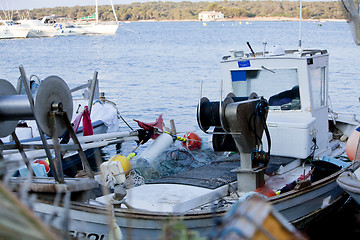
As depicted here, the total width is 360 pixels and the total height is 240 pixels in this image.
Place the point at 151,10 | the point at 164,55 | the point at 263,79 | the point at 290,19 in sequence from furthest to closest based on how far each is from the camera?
the point at 151,10 < the point at 290,19 < the point at 164,55 < the point at 263,79

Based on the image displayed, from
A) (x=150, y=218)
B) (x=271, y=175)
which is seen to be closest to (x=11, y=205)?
(x=150, y=218)

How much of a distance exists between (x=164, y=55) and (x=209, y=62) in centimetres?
827

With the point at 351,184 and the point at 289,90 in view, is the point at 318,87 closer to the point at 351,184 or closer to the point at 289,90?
the point at 289,90

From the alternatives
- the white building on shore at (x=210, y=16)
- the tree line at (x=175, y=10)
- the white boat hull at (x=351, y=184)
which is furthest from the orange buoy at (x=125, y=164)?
the white building on shore at (x=210, y=16)

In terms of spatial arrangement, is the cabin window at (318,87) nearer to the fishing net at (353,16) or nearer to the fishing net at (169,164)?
the fishing net at (353,16)

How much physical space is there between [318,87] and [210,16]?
148814mm

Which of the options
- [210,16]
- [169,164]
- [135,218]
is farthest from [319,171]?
[210,16]

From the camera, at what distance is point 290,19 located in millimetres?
139500

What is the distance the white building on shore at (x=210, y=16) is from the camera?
152363mm

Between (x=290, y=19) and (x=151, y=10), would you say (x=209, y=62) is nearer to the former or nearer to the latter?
(x=290, y=19)

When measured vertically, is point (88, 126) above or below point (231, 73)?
below

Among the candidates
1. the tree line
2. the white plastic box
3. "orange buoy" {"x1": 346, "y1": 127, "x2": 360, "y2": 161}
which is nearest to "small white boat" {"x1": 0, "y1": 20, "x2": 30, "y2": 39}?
the tree line

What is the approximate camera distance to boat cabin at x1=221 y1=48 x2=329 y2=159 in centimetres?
814

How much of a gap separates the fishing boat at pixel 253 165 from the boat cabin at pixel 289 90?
0.02 m
